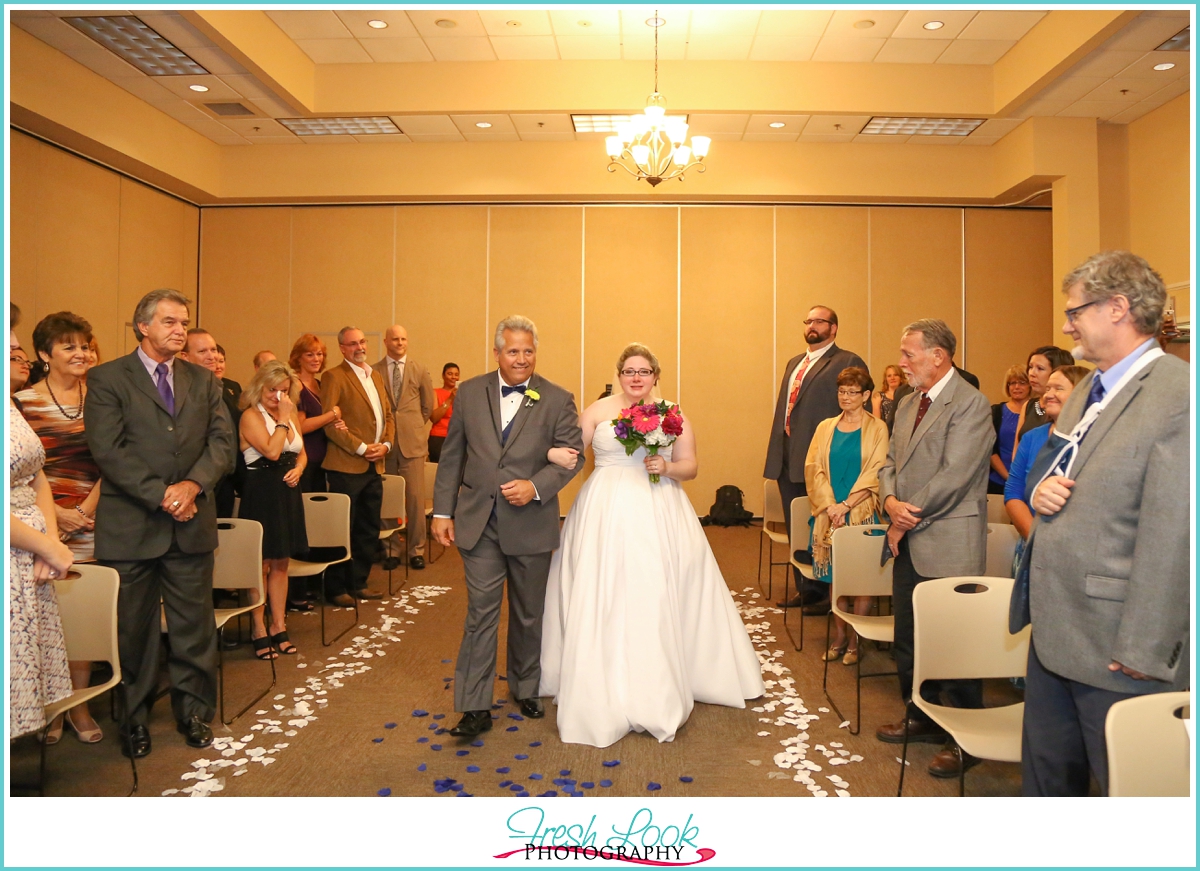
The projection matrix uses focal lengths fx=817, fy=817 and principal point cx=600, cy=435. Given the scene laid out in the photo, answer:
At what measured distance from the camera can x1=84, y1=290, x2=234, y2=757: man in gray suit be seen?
127 inches

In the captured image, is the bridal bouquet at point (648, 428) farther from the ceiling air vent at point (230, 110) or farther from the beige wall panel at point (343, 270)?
the beige wall panel at point (343, 270)

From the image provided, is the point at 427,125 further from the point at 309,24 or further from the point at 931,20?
the point at 931,20

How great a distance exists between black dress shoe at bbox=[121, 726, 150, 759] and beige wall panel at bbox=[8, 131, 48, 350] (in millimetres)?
4704

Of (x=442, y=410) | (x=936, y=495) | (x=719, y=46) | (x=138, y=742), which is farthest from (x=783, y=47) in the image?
(x=138, y=742)

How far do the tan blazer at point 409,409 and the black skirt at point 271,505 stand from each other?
205 centimetres

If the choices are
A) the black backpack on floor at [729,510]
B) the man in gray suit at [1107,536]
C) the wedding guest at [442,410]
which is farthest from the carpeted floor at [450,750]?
the black backpack on floor at [729,510]

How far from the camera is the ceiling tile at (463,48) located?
705cm

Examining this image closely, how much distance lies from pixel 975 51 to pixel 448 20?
14.9 ft

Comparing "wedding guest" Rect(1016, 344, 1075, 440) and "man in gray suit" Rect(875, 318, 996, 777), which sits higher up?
"wedding guest" Rect(1016, 344, 1075, 440)

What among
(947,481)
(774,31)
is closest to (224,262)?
(774,31)

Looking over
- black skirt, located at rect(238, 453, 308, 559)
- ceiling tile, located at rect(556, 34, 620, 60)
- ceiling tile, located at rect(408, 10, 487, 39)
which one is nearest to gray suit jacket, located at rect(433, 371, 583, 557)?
black skirt, located at rect(238, 453, 308, 559)

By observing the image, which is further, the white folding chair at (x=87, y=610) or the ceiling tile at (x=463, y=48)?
the ceiling tile at (x=463, y=48)

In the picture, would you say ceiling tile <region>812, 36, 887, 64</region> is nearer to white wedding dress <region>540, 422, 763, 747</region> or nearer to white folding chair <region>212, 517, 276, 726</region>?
white wedding dress <region>540, 422, 763, 747</region>

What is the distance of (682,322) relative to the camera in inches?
378
